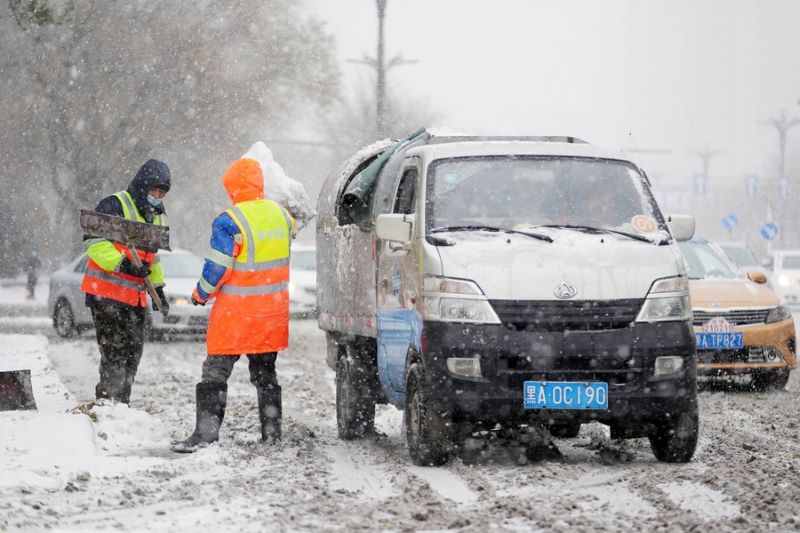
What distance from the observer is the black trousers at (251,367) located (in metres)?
8.73

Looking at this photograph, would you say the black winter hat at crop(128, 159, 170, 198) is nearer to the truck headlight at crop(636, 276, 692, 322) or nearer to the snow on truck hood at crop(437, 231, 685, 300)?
the snow on truck hood at crop(437, 231, 685, 300)

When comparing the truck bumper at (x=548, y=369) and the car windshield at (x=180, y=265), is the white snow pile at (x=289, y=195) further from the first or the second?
the car windshield at (x=180, y=265)

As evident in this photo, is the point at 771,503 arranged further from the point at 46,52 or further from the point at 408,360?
the point at 46,52

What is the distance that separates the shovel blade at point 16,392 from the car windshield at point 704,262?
661cm

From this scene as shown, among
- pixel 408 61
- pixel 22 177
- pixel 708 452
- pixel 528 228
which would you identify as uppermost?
pixel 408 61

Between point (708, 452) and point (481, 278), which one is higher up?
point (481, 278)

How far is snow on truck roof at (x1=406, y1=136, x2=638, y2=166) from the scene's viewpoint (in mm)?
8539

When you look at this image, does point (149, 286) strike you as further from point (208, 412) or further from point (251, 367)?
point (208, 412)

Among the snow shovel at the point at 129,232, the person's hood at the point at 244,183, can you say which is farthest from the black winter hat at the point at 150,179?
the person's hood at the point at 244,183

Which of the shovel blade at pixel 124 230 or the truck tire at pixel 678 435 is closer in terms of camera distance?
the truck tire at pixel 678 435

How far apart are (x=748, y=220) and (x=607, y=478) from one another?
106786 millimetres

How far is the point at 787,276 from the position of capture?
36.8m

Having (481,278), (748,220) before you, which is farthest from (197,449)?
(748,220)

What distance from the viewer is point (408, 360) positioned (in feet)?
26.6
